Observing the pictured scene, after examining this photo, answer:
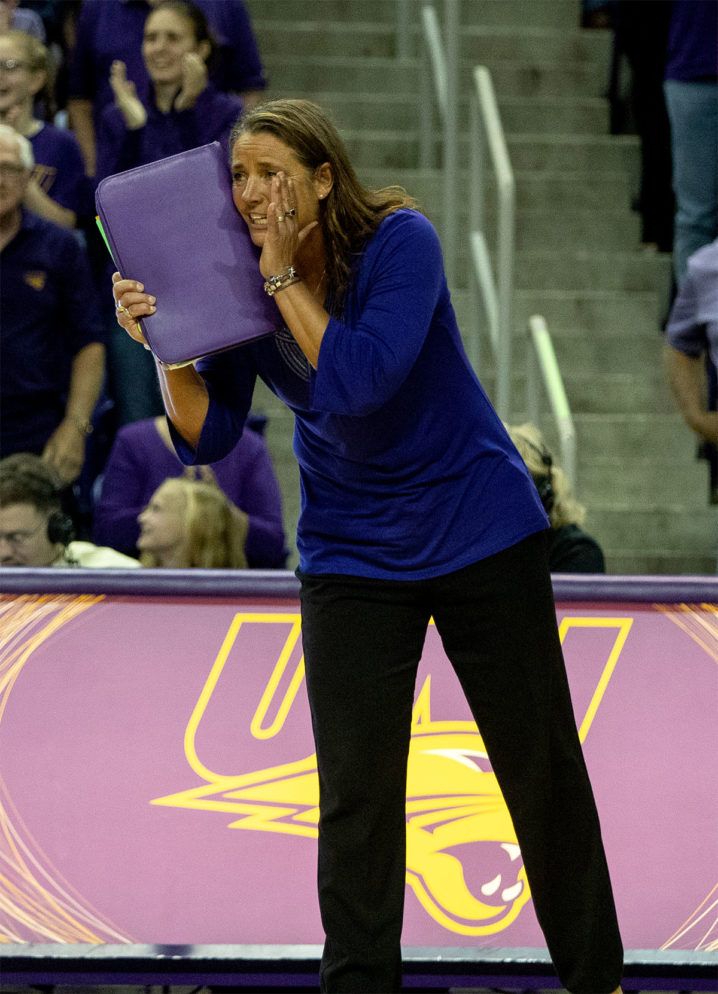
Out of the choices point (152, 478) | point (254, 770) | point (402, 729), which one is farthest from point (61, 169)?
point (402, 729)

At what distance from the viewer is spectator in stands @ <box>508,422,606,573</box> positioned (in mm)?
3494

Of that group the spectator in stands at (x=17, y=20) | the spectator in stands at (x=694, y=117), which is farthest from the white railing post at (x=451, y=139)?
the spectator in stands at (x=17, y=20)

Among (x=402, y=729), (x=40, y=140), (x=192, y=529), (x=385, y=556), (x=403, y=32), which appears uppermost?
(x=385, y=556)

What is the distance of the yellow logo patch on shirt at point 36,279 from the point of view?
175 inches

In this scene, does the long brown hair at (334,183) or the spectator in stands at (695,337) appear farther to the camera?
the spectator in stands at (695,337)

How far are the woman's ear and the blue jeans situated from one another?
10.1 ft

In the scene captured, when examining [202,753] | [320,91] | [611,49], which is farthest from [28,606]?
[611,49]

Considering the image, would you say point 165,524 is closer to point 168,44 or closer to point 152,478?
point 152,478

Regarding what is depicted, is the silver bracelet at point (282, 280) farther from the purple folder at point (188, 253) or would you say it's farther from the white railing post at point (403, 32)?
the white railing post at point (403, 32)

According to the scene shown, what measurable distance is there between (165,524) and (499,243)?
1832 millimetres

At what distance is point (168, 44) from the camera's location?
4691 millimetres

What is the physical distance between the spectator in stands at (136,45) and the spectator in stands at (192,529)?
1.81 metres

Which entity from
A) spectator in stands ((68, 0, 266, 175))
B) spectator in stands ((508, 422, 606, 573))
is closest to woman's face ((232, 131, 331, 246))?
spectator in stands ((508, 422, 606, 573))

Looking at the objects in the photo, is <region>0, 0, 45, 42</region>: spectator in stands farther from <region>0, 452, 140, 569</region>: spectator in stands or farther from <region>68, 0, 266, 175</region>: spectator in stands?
<region>0, 452, 140, 569</region>: spectator in stands
